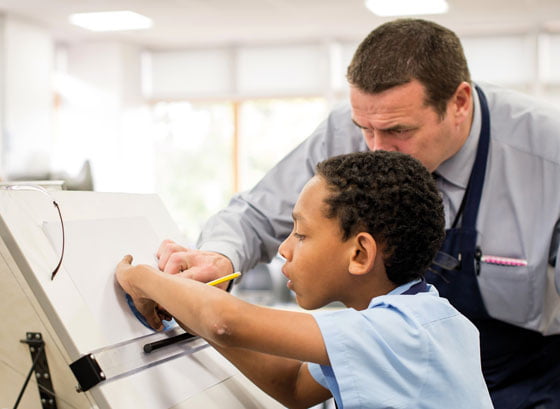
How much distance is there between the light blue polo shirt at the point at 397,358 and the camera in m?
0.91

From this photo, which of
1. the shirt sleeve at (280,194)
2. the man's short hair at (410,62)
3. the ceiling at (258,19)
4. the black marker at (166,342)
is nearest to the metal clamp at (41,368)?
the black marker at (166,342)

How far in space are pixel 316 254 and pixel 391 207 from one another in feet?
0.42

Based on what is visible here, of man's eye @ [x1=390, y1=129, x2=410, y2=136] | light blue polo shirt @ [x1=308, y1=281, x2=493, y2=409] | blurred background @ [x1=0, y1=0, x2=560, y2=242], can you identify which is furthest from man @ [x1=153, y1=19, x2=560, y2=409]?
blurred background @ [x1=0, y1=0, x2=560, y2=242]

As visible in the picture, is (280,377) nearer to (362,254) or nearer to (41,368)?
(362,254)

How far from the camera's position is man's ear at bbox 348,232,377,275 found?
3.36ft

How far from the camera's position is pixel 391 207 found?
1026mm

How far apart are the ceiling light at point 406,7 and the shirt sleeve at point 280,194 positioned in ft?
15.2

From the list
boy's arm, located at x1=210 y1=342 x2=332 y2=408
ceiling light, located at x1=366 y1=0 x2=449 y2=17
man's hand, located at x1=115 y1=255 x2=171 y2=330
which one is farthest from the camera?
ceiling light, located at x1=366 y1=0 x2=449 y2=17

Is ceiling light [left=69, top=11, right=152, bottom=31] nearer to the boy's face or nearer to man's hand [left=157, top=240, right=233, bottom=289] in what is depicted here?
man's hand [left=157, top=240, right=233, bottom=289]

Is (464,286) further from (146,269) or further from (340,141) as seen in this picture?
(146,269)

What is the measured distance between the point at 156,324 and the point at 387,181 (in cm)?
40

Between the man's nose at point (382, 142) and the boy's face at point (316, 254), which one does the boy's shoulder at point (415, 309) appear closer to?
the boy's face at point (316, 254)

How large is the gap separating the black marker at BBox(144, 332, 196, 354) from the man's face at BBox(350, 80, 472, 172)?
1.77 ft

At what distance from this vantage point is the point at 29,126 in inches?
257
